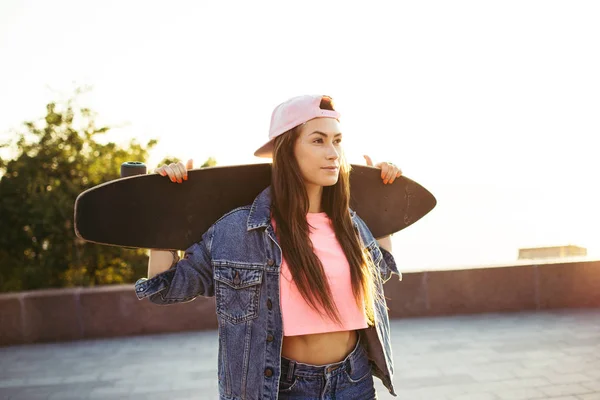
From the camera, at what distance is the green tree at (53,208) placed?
6.43 metres

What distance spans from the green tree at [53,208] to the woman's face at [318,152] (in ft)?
16.8

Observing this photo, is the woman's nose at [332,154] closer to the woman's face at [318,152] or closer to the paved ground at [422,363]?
the woman's face at [318,152]

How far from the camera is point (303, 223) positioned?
2.09 metres

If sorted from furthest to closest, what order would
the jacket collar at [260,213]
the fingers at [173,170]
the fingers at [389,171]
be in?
1. the fingers at [389,171]
2. the fingers at [173,170]
3. the jacket collar at [260,213]

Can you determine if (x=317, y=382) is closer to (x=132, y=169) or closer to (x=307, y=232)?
(x=307, y=232)

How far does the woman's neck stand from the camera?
2.18m

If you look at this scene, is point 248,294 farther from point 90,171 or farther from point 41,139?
point 41,139

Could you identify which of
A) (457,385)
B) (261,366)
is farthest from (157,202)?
(457,385)

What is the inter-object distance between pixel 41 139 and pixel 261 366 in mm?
5843

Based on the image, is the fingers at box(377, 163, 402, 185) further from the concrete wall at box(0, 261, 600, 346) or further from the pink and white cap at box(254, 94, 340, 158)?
the concrete wall at box(0, 261, 600, 346)

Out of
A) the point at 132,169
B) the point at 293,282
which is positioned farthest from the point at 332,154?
the point at 132,169

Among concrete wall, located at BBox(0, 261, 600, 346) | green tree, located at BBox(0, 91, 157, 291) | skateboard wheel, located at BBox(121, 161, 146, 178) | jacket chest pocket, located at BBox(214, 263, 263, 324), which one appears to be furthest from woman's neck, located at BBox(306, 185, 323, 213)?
green tree, located at BBox(0, 91, 157, 291)

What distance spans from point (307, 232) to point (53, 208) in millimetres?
5176

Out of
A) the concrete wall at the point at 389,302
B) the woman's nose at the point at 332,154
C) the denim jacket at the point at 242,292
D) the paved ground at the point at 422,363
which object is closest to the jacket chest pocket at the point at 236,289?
the denim jacket at the point at 242,292
